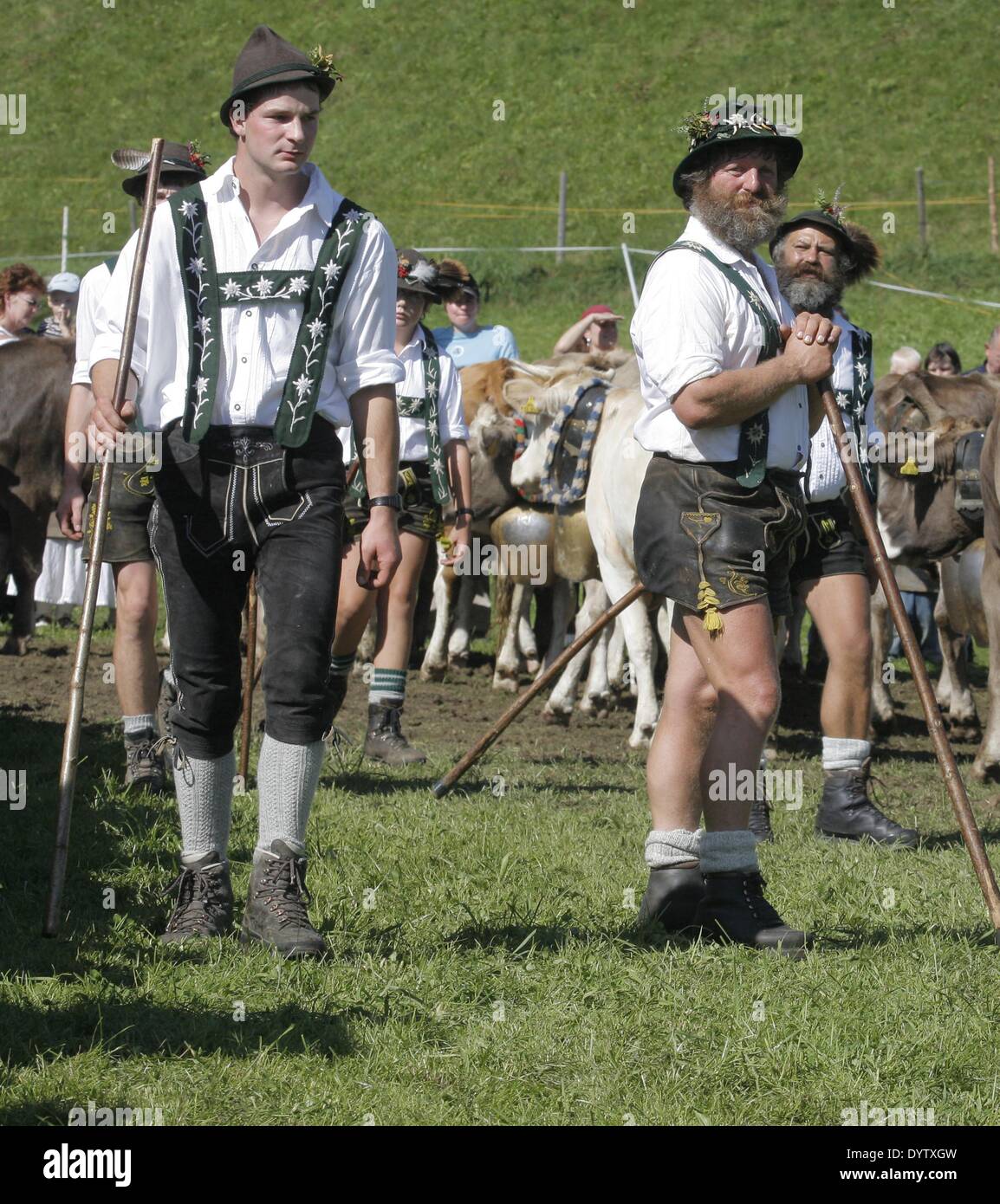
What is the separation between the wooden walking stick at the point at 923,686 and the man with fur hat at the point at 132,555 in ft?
8.92

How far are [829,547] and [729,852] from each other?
2.13 m

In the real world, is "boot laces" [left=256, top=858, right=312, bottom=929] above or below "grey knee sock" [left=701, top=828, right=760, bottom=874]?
below

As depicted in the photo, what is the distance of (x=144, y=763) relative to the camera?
22.1 ft

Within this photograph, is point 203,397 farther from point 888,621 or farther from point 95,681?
point 888,621

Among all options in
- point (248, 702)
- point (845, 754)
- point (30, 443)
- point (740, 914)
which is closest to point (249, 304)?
point (740, 914)

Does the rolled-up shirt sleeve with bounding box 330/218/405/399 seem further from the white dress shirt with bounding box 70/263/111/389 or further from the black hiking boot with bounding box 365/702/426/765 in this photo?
the black hiking boot with bounding box 365/702/426/765

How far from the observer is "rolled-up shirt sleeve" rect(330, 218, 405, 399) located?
464 cm

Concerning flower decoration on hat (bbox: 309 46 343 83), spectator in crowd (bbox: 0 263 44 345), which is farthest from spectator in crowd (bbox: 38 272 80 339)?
flower decoration on hat (bbox: 309 46 343 83)

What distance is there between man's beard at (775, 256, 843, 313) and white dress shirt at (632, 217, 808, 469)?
1357mm

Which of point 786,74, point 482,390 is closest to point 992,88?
point 786,74

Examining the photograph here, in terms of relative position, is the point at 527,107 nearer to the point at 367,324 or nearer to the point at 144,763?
the point at 144,763
